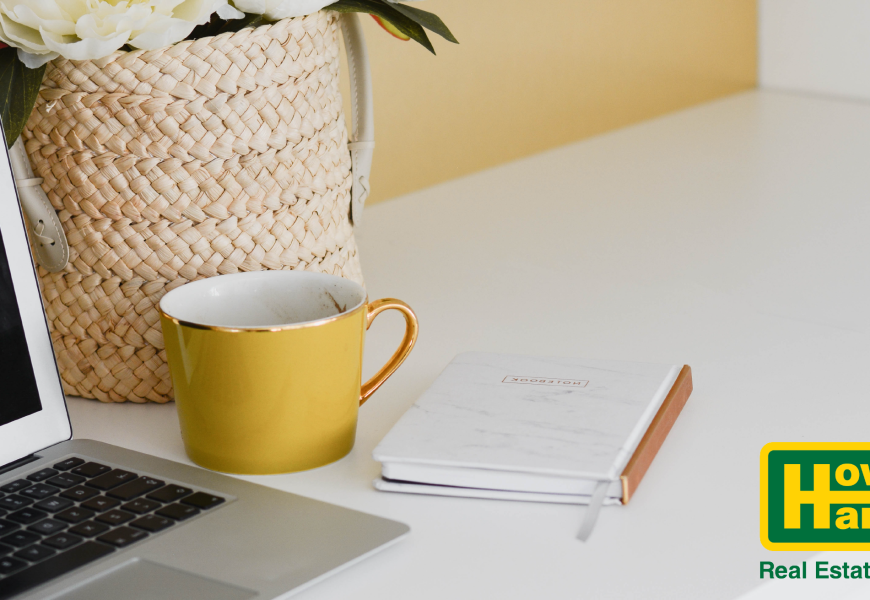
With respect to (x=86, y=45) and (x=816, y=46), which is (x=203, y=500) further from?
(x=816, y=46)

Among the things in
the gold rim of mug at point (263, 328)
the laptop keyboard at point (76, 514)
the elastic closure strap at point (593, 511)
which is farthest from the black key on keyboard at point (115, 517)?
the elastic closure strap at point (593, 511)

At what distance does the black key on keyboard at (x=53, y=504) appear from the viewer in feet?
1.67

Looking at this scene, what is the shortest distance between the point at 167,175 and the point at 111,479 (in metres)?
0.18

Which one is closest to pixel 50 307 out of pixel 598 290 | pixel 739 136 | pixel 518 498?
pixel 518 498

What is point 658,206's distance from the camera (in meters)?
1.12

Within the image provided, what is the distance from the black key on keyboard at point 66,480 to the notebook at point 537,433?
0.16 m

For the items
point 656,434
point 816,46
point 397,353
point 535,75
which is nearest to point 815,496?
point 656,434

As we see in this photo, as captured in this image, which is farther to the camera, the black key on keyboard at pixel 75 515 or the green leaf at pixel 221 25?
the green leaf at pixel 221 25

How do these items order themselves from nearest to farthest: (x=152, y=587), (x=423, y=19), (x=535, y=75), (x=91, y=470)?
1. (x=152, y=587)
2. (x=91, y=470)
3. (x=423, y=19)
4. (x=535, y=75)

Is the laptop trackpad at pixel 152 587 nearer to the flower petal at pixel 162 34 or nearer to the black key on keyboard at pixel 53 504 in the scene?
the black key on keyboard at pixel 53 504

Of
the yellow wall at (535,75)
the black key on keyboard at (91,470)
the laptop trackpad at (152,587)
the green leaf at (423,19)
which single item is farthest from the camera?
the yellow wall at (535,75)

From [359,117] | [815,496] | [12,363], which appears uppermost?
[359,117]

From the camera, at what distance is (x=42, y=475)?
0.55 m

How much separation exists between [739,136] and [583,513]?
3.27ft
